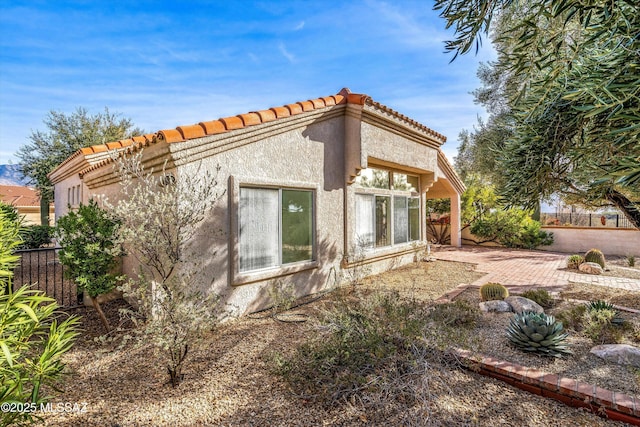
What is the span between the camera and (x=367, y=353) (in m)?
4.59

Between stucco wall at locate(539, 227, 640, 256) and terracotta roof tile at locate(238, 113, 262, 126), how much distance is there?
2111 cm

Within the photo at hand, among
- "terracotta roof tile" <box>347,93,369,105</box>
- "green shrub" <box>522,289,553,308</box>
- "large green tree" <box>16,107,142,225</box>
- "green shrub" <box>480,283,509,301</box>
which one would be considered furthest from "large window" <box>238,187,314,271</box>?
"large green tree" <box>16,107,142,225</box>

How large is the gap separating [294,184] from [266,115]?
6.44 feet

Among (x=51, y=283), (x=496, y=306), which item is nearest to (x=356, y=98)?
(x=496, y=306)

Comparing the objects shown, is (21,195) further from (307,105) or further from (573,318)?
(573,318)

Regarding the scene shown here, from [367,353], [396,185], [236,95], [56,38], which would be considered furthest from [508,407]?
[56,38]

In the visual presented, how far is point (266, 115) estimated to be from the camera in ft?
25.1

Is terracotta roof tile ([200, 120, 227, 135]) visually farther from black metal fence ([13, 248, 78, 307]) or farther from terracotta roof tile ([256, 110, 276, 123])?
black metal fence ([13, 248, 78, 307])

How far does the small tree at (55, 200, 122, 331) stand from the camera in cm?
643

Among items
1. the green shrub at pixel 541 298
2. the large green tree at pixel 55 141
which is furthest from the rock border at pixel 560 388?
the large green tree at pixel 55 141

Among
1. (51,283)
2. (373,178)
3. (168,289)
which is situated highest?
(373,178)

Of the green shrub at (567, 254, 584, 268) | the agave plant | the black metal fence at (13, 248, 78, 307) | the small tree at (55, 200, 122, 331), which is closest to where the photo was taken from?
the agave plant

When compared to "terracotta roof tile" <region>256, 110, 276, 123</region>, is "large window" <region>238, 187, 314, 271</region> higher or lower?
lower

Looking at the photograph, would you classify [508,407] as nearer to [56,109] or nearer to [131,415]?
[131,415]
